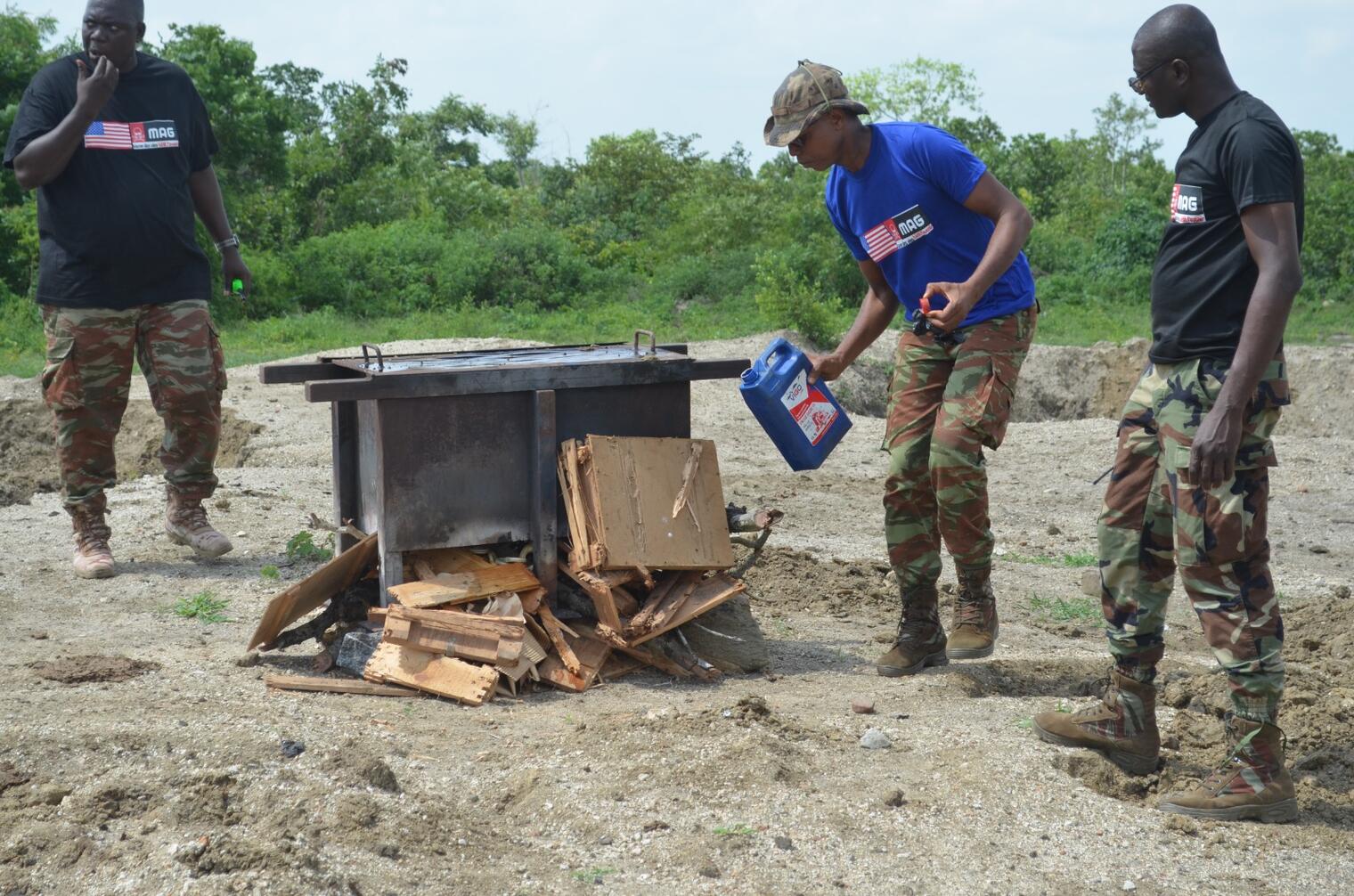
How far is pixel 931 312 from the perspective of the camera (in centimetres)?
416

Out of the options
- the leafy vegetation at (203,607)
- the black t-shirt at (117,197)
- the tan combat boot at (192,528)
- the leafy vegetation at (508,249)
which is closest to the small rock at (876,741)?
the leafy vegetation at (203,607)

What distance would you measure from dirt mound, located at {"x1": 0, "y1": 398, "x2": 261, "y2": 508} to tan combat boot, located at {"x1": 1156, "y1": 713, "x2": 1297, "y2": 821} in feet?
23.5

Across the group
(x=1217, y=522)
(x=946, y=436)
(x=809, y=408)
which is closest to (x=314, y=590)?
(x=809, y=408)

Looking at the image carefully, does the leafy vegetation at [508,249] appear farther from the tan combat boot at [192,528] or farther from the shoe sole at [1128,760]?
the shoe sole at [1128,760]

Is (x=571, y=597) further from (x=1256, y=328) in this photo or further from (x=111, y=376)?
(x=1256, y=328)

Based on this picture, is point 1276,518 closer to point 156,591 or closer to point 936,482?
point 936,482

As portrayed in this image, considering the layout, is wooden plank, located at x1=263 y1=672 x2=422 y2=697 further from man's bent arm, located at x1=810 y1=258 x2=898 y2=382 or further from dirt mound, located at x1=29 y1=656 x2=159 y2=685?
man's bent arm, located at x1=810 y1=258 x2=898 y2=382

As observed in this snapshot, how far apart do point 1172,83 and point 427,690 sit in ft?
8.94

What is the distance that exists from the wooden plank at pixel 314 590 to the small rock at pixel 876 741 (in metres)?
1.85

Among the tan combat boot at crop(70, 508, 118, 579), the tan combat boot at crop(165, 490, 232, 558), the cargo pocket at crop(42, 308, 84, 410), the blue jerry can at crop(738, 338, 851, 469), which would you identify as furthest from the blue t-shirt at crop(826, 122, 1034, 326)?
the tan combat boot at crop(70, 508, 118, 579)

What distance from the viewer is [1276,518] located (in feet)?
25.8

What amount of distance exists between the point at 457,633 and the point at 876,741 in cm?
137

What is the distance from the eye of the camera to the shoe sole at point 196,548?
580cm

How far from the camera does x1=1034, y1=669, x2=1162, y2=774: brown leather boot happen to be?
140 inches
